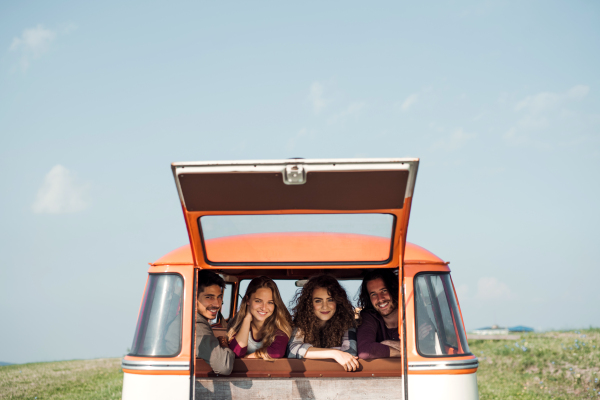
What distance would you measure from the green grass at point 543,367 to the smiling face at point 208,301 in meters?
7.65

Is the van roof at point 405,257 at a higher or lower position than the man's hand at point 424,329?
higher

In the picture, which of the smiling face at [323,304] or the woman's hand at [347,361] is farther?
the smiling face at [323,304]

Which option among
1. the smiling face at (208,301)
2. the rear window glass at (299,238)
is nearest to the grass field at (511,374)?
the smiling face at (208,301)

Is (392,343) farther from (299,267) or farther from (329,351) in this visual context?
(299,267)

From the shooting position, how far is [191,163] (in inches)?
133

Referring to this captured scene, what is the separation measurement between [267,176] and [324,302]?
6.86ft

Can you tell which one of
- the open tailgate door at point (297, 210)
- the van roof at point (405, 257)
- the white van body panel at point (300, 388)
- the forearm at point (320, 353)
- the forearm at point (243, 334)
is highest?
the open tailgate door at point (297, 210)

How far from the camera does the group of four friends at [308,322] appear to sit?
15.5 feet

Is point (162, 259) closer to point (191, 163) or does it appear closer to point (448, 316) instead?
point (191, 163)

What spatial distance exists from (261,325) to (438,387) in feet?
5.82

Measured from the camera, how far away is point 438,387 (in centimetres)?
411

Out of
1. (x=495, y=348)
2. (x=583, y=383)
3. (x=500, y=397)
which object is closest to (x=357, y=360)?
(x=500, y=397)

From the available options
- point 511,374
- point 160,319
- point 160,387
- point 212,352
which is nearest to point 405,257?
point 212,352

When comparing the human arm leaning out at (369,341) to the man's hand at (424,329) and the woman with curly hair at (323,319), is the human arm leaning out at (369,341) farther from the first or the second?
the man's hand at (424,329)
